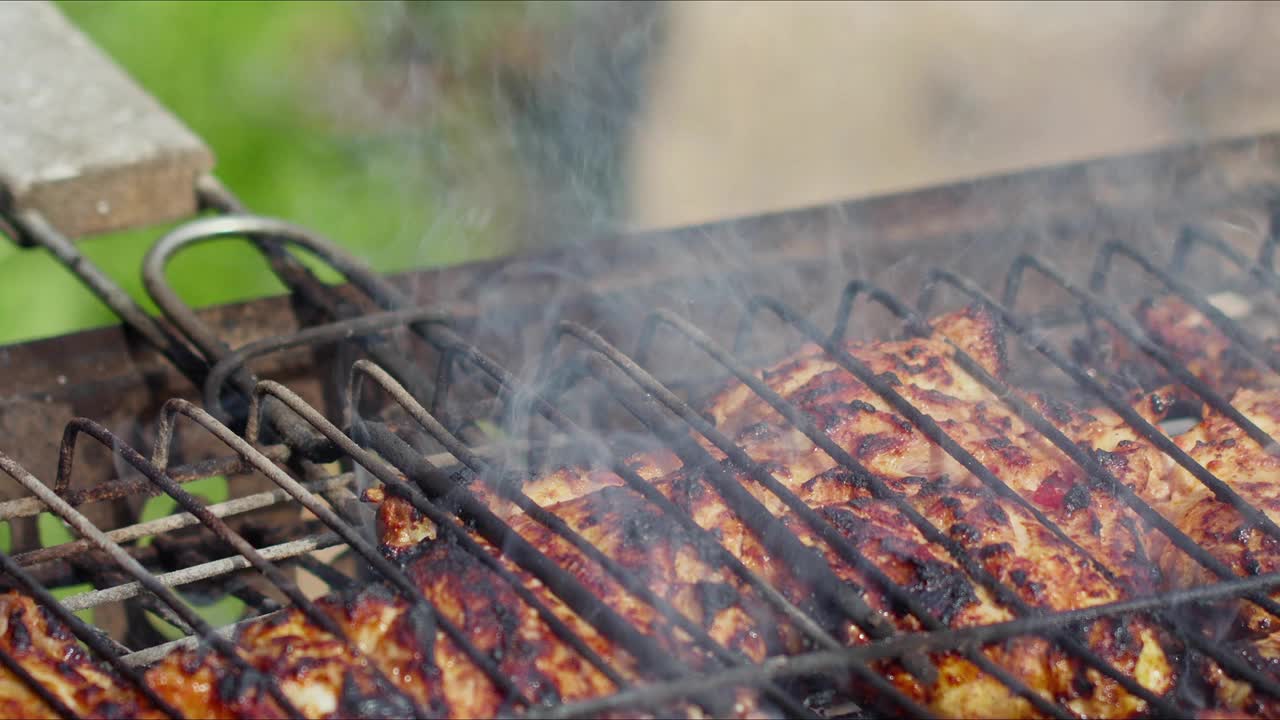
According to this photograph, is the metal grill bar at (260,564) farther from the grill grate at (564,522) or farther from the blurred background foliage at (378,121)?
the blurred background foliage at (378,121)

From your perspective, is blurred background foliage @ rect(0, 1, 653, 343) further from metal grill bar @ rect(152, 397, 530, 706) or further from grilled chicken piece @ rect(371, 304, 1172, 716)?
grilled chicken piece @ rect(371, 304, 1172, 716)

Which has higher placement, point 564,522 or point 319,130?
point 319,130

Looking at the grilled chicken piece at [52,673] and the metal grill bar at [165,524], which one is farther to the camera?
the metal grill bar at [165,524]

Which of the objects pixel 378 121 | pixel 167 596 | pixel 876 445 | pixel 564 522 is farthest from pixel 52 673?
pixel 378 121

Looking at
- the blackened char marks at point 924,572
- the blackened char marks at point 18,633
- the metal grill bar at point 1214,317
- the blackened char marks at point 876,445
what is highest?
the metal grill bar at point 1214,317

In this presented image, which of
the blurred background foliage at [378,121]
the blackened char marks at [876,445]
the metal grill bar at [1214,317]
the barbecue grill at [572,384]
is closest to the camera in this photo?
the barbecue grill at [572,384]

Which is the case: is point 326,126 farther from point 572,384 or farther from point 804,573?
point 804,573

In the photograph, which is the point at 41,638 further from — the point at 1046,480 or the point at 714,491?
the point at 1046,480

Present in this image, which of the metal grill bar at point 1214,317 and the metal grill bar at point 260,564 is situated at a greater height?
the metal grill bar at point 1214,317

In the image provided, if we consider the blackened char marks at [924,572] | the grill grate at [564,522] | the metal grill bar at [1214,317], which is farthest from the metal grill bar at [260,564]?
the metal grill bar at [1214,317]
